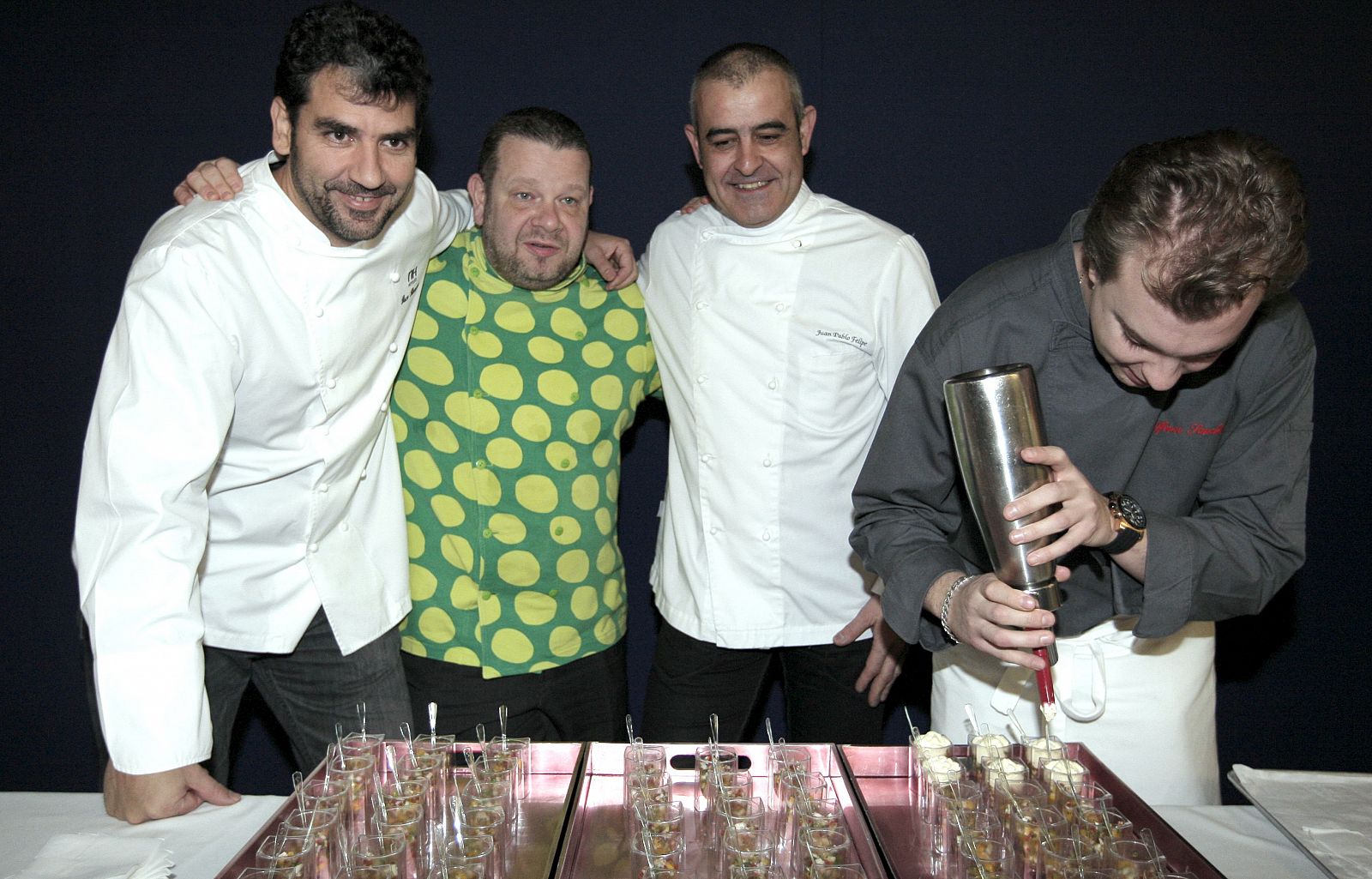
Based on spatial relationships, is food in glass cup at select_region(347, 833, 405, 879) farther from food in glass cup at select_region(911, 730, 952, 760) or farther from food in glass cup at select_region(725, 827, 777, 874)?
food in glass cup at select_region(911, 730, 952, 760)

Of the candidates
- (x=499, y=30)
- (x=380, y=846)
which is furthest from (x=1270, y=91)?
(x=380, y=846)

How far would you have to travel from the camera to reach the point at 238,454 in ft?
5.85

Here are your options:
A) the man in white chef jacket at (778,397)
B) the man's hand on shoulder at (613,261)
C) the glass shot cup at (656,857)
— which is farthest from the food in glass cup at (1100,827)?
the man's hand on shoulder at (613,261)

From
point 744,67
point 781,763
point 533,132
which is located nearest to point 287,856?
point 781,763

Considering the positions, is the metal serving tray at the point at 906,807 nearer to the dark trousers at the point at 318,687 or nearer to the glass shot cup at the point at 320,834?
the glass shot cup at the point at 320,834

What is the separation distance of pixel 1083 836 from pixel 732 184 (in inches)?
54.7

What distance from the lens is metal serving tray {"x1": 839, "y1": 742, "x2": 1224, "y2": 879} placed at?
1233 millimetres

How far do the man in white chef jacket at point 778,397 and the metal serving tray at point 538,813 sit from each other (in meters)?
0.70

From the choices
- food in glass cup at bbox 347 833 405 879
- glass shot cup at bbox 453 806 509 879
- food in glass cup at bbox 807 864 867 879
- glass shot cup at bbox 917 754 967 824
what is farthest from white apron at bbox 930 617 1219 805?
food in glass cup at bbox 347 833 405 879

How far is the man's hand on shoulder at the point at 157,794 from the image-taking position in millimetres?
1401

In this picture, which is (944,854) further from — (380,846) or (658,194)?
(658,194)

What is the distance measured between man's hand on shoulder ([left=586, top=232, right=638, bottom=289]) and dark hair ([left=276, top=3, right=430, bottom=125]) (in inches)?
22.9

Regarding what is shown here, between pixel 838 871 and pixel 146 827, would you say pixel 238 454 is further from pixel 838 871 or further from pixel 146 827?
pixel 838 871

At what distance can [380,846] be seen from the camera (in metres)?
1.23
